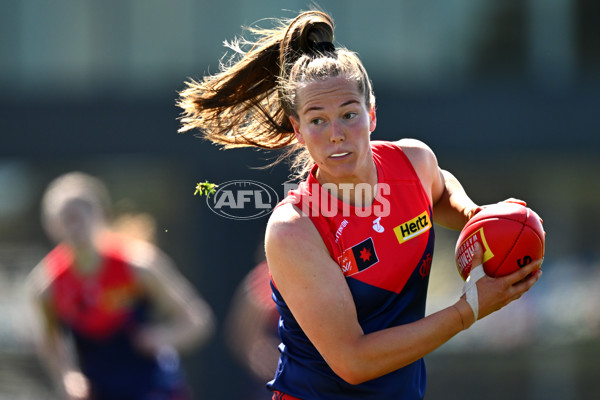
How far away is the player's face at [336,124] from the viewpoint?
3.09 metres

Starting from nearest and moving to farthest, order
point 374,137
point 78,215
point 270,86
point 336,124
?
point 336,124
point 270,86
point 78,215
point 374,137

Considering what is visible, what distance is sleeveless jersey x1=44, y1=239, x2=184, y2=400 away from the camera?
553cm

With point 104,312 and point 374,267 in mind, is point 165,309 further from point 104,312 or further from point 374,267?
point 374,267

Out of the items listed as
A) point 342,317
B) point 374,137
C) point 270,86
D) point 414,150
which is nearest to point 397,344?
point 342,317

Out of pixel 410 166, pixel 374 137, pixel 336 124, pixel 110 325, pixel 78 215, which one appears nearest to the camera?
pixel 336 124

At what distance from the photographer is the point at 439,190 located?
363cm

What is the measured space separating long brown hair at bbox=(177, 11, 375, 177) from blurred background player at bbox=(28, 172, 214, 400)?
7.06ft

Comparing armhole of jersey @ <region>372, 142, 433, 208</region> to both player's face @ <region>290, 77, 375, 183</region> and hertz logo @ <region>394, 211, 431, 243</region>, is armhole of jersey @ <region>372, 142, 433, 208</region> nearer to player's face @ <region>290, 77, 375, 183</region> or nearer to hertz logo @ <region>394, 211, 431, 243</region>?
hertz logo @ <region>394, 211, 431, 243</region>

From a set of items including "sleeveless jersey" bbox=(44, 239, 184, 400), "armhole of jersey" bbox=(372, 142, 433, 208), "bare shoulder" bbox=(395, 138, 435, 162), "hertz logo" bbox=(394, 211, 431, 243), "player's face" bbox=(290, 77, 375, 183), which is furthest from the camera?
"sleeveless jersey" bbox=(44, 239, 184, 400)

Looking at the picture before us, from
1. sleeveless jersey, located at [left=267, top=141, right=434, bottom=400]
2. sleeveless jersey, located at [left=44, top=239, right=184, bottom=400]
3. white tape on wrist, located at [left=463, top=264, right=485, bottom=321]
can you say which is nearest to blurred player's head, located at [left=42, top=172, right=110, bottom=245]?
sleeveless jersey, located at [left=44, top=239, right=184, bottom=400]

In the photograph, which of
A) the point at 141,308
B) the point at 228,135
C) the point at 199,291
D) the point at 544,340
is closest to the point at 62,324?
the point at 141,308

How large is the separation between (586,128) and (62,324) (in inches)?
290

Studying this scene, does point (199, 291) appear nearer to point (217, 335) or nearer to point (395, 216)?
point (217, 335)

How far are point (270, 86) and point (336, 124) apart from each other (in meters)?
0.62
